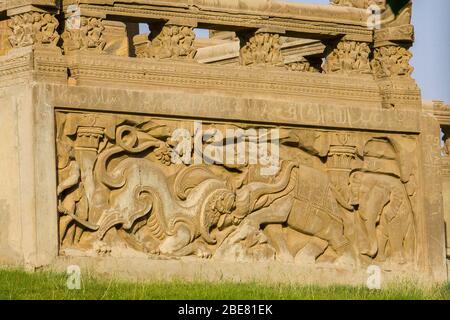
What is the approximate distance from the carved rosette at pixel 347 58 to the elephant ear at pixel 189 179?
275 centimetres

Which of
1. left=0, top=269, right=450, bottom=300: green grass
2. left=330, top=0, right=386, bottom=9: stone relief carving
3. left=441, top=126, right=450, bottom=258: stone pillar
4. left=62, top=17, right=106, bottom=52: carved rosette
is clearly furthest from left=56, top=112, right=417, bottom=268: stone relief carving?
left=441, top=126, right=450, bottom=258: stone pillar

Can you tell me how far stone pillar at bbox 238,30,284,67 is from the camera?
2261cm

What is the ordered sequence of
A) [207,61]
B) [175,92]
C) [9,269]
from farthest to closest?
[207,61] < [175,92] < [9,269]

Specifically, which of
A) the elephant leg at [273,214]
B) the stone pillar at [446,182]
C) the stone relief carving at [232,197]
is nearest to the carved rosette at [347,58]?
the stone relief carving at [232,197]

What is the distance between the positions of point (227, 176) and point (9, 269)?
339 cm

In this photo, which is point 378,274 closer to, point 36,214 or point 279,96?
point 279,96

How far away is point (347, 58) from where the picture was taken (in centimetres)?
2344

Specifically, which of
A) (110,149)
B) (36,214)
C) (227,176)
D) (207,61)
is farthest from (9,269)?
(207,61)

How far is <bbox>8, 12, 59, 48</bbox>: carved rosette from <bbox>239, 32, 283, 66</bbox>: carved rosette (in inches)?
114

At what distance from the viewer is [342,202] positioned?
22844 millimetres

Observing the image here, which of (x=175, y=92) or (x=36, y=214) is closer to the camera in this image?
(x=36, y=214)

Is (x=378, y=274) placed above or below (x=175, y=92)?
below

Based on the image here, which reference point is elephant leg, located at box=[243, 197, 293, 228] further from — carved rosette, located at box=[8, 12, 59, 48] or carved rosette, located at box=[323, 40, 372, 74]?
carved rosette, located at box=[8, 12, 59, 48]

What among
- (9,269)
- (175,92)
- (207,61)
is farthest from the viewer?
(207,61)
